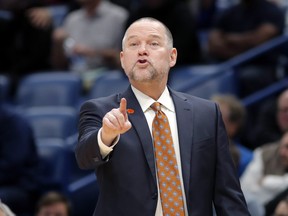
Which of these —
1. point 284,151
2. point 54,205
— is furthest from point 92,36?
point 284,151

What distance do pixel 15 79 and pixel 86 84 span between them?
769 millimetres

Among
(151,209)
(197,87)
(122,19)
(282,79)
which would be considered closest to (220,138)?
(151,209)

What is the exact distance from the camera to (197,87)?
23.9ft

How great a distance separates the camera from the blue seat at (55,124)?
7.28m

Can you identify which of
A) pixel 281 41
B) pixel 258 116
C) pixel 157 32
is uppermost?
pixel 157 32

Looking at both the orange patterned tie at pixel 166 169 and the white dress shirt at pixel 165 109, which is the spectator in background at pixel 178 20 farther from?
the orange patterned tie at pixel 166 169

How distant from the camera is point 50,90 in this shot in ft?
26.3

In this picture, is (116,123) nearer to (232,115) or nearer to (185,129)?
(185,129)

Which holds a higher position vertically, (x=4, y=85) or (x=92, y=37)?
(x=92, y=37)

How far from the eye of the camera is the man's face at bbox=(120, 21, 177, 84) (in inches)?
132

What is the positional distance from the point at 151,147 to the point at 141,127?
0.09 meters

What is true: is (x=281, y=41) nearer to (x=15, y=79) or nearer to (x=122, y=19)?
(x=122, y=19)

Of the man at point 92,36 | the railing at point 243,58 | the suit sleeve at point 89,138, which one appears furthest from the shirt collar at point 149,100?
the man at point 92,36

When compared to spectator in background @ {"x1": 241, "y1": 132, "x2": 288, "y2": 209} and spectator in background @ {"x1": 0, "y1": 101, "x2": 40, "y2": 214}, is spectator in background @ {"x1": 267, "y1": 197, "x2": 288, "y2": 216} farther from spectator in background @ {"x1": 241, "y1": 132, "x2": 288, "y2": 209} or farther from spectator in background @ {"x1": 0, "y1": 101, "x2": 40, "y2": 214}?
spectator in background @ {"x1": 0, "y1": 101, "x2": 40, "y2": 214}
